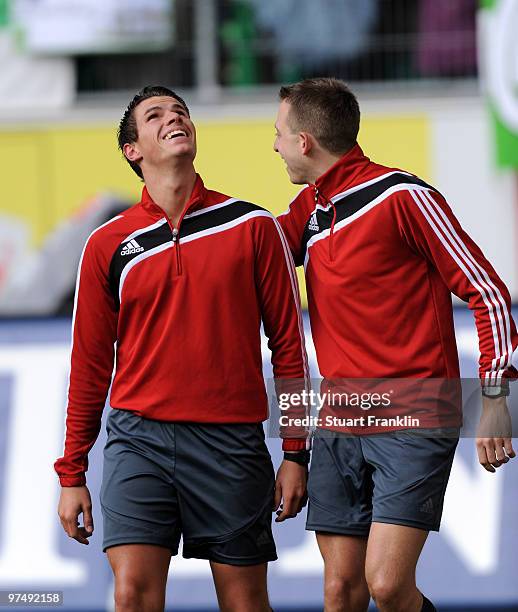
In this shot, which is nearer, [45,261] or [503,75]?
[503,75]

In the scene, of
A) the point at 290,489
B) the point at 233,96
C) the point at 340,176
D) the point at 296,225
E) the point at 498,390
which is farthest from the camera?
the point at 233,96

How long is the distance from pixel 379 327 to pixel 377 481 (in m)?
0.49

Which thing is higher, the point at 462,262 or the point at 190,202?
the point at 190,202

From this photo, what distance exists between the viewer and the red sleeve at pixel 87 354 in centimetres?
404

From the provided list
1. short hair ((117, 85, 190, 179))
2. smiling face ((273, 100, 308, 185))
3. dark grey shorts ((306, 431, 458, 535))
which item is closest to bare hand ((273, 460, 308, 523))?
dark grey shorts ((306, 431, 458, 535))

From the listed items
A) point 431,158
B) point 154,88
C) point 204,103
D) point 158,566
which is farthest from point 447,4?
point 158,566

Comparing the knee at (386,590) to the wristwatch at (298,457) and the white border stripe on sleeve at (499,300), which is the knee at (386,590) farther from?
the white border stripe on sleeve at (499,300)

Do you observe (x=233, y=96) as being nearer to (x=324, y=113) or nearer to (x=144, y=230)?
(x=324, y=113)

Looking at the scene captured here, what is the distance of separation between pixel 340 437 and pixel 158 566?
729 mm

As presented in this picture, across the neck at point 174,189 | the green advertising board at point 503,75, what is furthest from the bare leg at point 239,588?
the green advertising board at point 503,75

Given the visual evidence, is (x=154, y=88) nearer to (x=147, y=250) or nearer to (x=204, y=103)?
(x=147, y=250)

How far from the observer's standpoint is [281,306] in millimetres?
4039

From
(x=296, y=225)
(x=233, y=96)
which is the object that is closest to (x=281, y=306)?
(x=296, y=225)

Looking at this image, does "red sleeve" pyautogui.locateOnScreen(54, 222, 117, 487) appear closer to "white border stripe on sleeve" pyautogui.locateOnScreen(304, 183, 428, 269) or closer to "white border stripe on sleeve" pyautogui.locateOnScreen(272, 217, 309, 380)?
"white border stripe on sleeve" pyautogui.locateOnScreen(272, 217, 309, 380)
